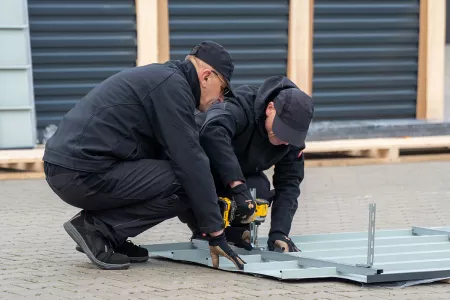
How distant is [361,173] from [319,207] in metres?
1.85

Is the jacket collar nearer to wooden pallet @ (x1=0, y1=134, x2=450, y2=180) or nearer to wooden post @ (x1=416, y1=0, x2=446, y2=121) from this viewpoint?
wooden pallet @ (x1=0, y1=134, x2=450, y2=180)

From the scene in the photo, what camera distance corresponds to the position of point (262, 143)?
5.23m

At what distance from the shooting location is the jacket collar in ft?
15.5

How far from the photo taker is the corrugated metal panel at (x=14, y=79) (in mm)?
9086

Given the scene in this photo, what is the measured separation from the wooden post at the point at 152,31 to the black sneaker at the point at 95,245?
5206 mm

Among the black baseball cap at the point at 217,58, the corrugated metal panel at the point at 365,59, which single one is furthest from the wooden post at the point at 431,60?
the black baseball cap at the point at 217,58

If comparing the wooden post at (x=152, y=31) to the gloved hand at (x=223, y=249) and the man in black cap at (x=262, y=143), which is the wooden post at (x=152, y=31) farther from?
the gloved hand at (x=223, y=249)

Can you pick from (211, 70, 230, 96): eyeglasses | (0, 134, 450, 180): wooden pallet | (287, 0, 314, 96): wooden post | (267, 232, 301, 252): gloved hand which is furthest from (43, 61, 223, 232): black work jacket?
(287, 0, 314, 96): wooden post

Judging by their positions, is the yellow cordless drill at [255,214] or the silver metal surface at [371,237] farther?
the yellow cordless drill at [255,214]

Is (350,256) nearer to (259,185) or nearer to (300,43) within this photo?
(259,185)

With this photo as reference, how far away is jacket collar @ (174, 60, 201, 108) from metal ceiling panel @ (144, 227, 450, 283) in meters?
0.91

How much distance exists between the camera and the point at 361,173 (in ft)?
30.1

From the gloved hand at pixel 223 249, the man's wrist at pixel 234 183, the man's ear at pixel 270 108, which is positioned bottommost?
the gloved hand at pixel 223 249

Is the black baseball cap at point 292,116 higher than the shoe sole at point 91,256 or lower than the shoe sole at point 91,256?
higher
